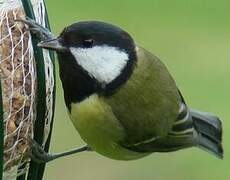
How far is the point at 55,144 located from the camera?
5145 mm

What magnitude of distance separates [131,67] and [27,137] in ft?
1.28

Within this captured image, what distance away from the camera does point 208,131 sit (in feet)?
10.8

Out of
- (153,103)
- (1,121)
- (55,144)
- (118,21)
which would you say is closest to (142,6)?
(118,21)

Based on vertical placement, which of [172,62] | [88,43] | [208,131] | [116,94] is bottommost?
[172,62]

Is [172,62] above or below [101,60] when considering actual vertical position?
below

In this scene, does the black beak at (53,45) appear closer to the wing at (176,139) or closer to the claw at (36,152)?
the claw at (36,152)

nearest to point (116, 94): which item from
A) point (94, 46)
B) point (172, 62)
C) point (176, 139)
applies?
point (94, 46)

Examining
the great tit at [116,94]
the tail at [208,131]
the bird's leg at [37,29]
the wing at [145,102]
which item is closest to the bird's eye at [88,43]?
the great tit at [116,94]

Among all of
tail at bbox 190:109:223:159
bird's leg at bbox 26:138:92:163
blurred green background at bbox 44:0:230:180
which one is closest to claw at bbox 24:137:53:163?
bird's leg at bbox 26:138:92:163

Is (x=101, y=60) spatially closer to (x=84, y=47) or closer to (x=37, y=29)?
(x=84, y=47)

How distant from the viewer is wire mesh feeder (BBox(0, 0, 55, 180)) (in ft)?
8.26

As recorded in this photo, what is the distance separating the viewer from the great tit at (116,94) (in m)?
2.53

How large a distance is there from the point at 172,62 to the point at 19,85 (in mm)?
3604

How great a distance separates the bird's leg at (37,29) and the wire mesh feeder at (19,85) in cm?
2
